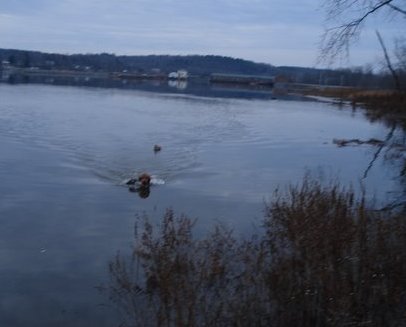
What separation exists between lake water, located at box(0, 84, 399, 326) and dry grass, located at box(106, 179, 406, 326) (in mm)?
1522

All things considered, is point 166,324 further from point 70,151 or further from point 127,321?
point 70,151

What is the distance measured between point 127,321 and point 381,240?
155 inches

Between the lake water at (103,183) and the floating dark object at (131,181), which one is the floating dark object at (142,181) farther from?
the lake water at (103,183)

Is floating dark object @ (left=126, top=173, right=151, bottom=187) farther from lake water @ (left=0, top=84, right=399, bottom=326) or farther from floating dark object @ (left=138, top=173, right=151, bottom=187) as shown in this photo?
lake water @ (left=0, top=84, right=399, bottom=326)

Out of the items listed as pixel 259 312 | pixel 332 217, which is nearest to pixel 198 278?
pixel 259 312

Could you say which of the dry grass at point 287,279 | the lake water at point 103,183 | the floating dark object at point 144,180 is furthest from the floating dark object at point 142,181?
the dry grass at point 287,279

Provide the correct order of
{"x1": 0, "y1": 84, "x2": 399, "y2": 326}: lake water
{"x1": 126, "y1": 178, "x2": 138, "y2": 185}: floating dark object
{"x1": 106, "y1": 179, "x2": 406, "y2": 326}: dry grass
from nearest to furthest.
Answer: {"x1": 106, "y1": 179, "x2": 406, "y2": 326}: dry grass
{"x1": 0, "y1": 84, "x2": 399, "y2": 326}: lake water
{"x1": 126, "y1": 178, "x2": 138, "y2": 185}: floating dark object

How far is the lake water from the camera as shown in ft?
32.2

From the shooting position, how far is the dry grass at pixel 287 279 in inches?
288

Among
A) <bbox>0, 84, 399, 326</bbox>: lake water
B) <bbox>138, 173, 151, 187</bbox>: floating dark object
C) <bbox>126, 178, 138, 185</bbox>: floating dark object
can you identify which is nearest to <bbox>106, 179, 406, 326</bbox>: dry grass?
<bbox>0, 84, 399, 326</bbox>: lake water

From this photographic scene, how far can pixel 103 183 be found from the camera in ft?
59.6

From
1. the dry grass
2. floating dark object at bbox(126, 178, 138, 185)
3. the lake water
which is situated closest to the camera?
the dry grass

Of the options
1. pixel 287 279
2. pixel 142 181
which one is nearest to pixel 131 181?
pixel 142 181

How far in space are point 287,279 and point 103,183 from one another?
1115cm
